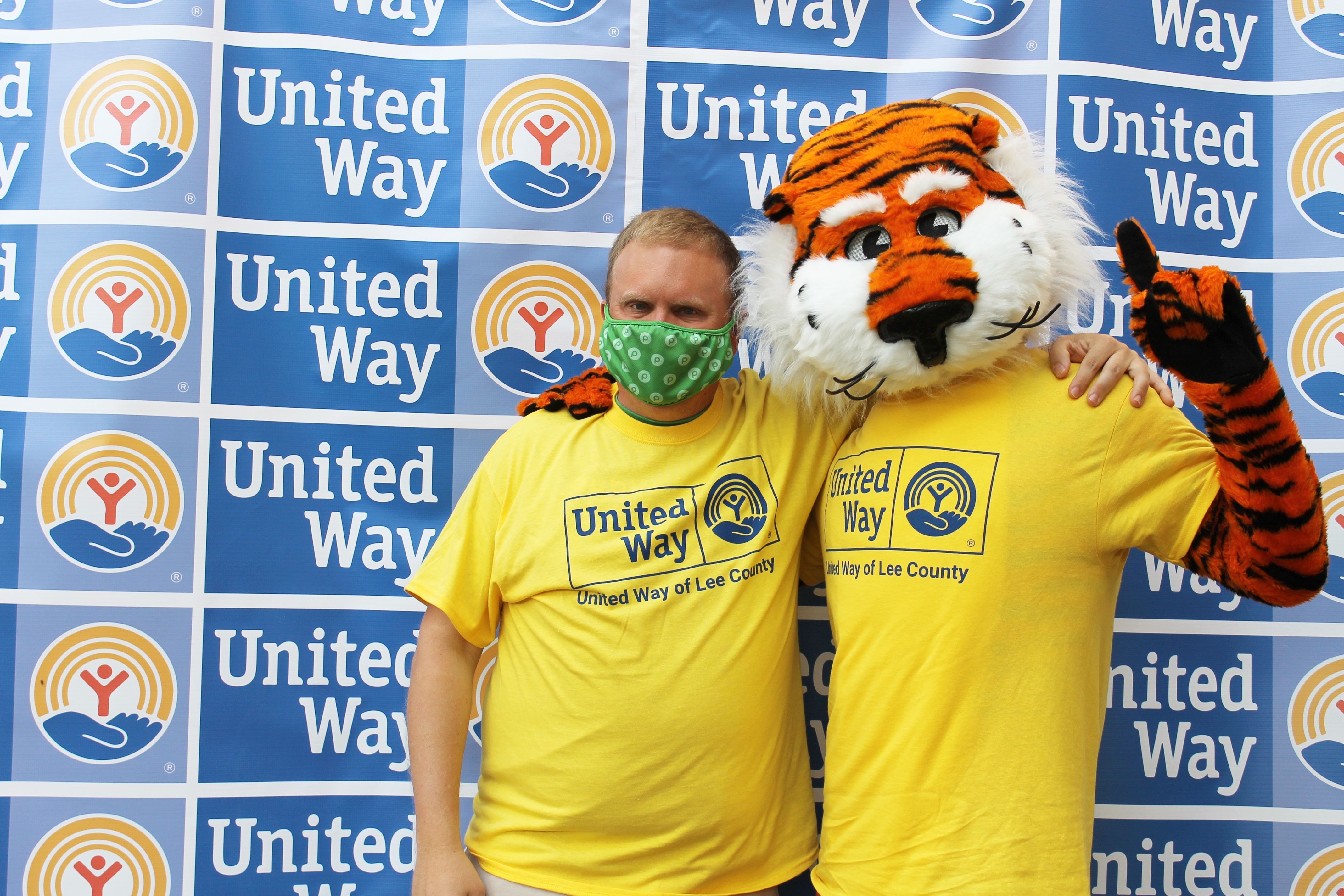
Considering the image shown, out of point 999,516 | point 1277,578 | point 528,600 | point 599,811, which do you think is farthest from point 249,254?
point 1277,578

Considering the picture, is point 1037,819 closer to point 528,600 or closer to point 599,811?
point 599,811

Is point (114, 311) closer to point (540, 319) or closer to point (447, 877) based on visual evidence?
point (540, 319)

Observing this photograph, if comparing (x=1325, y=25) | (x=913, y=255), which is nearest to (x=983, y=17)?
(x=1325, y=25)

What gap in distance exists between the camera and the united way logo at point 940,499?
4.45 feet

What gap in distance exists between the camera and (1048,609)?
4.39 ft

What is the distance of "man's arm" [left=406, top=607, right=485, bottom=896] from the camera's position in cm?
153

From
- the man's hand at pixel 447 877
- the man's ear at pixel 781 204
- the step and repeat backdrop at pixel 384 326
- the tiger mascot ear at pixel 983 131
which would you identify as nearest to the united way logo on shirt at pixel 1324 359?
the step and repeat backdrop at pixel 384 326

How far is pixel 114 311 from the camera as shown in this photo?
2.01 m

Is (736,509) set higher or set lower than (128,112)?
lower

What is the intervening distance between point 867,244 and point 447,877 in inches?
51.7

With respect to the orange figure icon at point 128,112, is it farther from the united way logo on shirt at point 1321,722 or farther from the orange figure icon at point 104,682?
the united way logo on shirt at point 1321,722

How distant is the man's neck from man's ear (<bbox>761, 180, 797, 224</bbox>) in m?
0.32

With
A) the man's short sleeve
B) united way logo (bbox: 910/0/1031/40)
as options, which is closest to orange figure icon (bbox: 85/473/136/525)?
the man's short sleeve

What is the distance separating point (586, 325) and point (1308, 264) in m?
1.75
